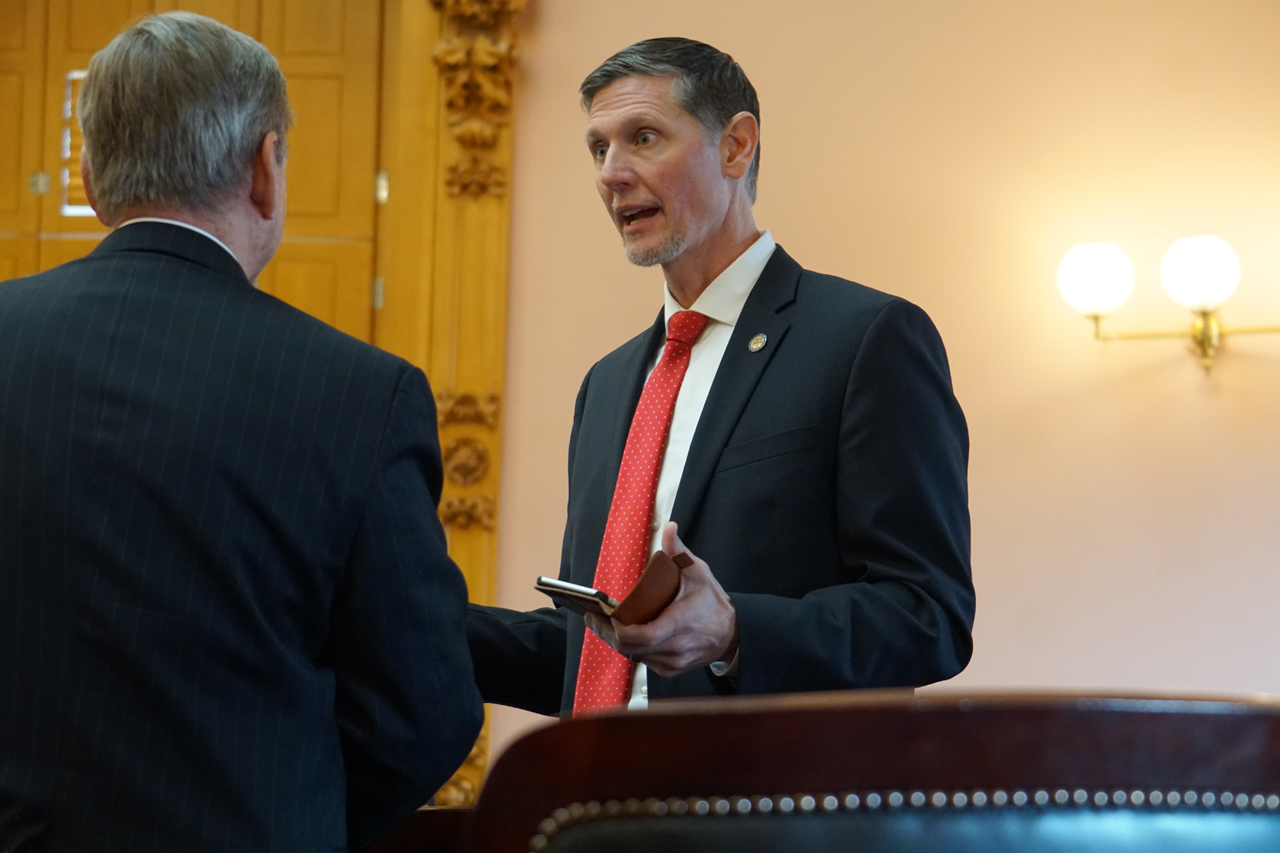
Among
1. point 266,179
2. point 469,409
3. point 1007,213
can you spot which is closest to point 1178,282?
point 1007,213

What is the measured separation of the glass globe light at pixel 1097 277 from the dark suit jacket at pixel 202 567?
3.56 metres

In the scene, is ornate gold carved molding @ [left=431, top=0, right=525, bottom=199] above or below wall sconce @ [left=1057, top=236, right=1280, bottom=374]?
above

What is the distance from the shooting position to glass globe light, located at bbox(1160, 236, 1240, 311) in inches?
169

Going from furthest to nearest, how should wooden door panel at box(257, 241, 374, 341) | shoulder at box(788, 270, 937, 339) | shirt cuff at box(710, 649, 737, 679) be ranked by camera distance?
wooden door panel at box(257, 241, 374, 341), shoulder at box(788, 270, 937, 339), shirt cuff at box(710, 649, 737, 679)

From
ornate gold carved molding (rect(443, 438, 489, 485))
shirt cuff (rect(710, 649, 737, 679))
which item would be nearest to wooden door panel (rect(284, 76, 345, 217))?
ornate gold carved molding (rect(443, 438, 489, 485))

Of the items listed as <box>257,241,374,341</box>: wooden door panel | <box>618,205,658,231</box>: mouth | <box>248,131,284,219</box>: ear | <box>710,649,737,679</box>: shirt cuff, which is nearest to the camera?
<box>248,131,284,219</box>: ear

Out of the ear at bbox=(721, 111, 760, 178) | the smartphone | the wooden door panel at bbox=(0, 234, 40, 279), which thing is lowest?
the smartphone

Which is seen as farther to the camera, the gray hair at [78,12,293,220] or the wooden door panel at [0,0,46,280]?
the wooden door panel at [0,0,46,280]

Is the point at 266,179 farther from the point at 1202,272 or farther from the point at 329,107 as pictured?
the point at 1202,272

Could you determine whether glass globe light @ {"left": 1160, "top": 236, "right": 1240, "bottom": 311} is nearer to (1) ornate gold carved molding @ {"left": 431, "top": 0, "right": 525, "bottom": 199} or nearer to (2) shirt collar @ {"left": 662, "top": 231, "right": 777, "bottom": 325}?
(1) ornate gold carved molding @ {"left": 431, "top": 0, "right": 525, "bottom": 199}

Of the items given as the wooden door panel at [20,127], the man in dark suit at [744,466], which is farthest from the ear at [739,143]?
the wooden door panel at [20,127]

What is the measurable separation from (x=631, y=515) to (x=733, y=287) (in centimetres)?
44

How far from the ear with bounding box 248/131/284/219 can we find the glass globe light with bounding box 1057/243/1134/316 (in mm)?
3549

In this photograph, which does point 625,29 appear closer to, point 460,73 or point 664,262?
point 460,73
